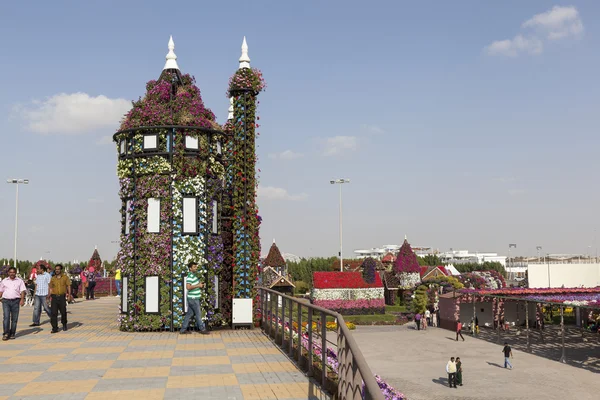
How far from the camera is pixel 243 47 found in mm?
19641

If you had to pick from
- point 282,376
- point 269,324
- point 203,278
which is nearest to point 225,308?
point 203,278

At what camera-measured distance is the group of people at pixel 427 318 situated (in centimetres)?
5437

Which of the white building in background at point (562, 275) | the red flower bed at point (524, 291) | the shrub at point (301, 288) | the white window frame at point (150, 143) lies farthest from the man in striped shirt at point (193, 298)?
the shrub at point (301, 288)

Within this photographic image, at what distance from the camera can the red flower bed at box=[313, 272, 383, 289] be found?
65.1 meters

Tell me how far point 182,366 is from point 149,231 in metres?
7.10

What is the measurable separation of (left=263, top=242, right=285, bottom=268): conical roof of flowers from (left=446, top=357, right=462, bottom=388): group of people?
5434 cm

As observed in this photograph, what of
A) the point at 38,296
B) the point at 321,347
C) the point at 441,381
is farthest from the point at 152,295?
the point at 441,381

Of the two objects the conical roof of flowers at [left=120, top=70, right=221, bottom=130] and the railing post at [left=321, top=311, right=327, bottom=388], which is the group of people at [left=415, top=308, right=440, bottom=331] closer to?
the conical roof of flowers at [left=120, top=70, right=221, bottom=130]

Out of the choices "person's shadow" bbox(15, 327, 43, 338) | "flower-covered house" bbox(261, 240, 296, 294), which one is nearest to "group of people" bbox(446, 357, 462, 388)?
"person's shadow" bbox(15, 327, 43, 338)

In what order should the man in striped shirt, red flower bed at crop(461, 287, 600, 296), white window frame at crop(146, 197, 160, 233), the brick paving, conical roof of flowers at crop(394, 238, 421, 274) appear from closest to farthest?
the man in striped shirt
white window frame at crop(146, 197, 160, 233)
the brick paving
red flower bed at crop(461, 287, 600, 296)
conical roof of flowers at crop(394, 238, 421, 274)

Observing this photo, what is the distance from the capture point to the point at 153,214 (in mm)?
17625

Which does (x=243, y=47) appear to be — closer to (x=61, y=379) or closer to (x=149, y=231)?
(x=149, y=231)

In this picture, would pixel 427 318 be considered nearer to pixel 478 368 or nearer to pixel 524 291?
pixel 524 291

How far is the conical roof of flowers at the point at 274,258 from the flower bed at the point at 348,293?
17.8 m
